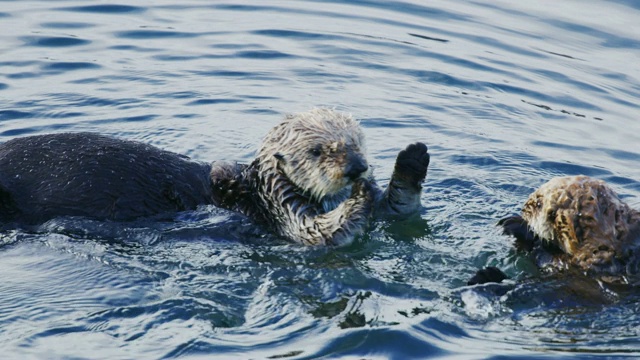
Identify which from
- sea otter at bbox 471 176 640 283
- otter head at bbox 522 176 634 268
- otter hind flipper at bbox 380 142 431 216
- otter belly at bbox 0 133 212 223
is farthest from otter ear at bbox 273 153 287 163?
otter head at bbox 522 176 634 268

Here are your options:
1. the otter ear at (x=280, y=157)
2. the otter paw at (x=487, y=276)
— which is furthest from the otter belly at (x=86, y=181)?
the otter paw at (x=487, y=276)

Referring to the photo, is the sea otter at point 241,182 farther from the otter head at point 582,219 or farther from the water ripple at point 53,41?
the water ripple at point 53,41

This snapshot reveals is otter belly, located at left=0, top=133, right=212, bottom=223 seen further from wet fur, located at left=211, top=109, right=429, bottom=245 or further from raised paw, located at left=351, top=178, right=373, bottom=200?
raised paw, located at left=351, top=178, right=373, bottom=200

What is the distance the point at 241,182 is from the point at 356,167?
100cm

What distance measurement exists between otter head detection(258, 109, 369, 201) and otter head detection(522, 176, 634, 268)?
1198 millimetres

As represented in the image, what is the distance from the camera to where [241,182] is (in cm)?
666

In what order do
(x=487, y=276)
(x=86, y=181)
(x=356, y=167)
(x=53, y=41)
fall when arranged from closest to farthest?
(x=487, y=276) → (x=356, y=167) → (x=86, y=181) → (x=53, y=41)

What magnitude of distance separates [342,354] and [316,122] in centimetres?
198

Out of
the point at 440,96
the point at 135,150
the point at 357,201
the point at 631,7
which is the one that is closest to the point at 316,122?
the point at 357,201

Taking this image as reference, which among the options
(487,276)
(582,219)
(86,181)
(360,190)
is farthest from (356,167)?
(86,181)

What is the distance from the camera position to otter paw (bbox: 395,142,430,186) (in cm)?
619

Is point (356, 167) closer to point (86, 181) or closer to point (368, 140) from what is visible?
point (86, 181)

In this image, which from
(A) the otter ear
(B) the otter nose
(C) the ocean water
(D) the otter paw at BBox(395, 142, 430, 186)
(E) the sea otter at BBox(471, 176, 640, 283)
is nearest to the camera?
(C) the ocean water

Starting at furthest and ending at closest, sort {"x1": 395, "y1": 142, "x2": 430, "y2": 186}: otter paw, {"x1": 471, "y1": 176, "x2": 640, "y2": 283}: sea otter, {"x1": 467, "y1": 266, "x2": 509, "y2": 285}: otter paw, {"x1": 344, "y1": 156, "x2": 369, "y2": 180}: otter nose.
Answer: {"x1": 395, "y1": 142, "x2": 430, "y2": 186}: otter paw, {"x1": 344, "y1": 156, "x2": 369, "y2": 180}: otter nose, {"x1": 471, "y1": 176, "x2": 640, "y2": 283}: sea otter, {"x1": 467, "y1": 266, "x2": 509, "y2": 285}: otter paw
